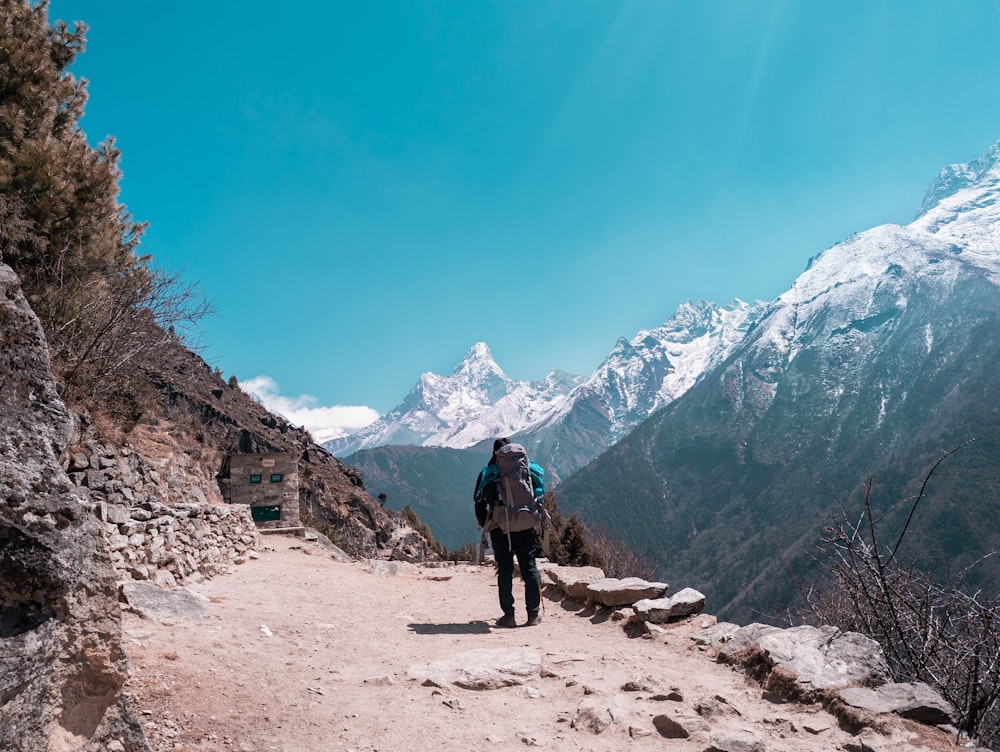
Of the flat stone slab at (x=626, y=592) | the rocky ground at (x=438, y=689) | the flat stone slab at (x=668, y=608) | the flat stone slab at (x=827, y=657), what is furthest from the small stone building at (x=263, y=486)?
the flat stone slab at (x=827, y=657)

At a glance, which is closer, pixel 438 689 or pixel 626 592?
pixel 438 689

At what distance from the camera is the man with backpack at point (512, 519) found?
7.38m

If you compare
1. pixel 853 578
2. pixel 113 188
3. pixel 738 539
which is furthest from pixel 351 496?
pixel 738 539

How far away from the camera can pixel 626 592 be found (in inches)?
300

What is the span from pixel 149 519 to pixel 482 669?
5.72 m

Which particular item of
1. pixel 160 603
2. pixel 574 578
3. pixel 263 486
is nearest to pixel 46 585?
pixel 160 603

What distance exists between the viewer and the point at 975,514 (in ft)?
358

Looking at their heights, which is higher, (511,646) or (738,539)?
(511,646)

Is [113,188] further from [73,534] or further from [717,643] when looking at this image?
[717,643]

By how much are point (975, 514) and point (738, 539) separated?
79.1 meters

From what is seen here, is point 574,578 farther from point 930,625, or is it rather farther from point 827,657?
point 930,625

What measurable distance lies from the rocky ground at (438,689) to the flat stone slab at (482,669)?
0.02m

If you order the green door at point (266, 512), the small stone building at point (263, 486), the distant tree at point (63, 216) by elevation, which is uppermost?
the distant tree at point (63, 216)

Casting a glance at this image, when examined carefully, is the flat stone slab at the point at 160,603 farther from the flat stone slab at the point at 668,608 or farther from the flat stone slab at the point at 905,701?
the flat stone slab at the point at 905,701
